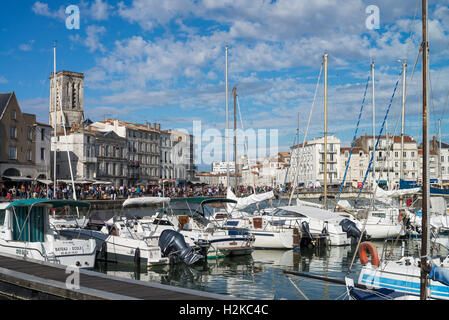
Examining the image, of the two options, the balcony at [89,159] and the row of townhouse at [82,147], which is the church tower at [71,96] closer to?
the row of townhouse at [82,147]

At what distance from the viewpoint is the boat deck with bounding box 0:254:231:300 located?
35.4 feet

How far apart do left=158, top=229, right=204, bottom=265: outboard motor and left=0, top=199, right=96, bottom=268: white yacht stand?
3928mm

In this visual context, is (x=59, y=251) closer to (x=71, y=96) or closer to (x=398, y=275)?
(x=398, y=275)

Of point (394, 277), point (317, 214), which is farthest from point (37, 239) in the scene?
point (317, 214)

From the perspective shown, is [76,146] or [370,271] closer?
[370,271]

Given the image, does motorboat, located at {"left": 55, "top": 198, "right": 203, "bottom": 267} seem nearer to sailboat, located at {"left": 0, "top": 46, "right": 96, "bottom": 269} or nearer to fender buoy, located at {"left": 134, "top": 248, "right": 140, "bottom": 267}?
fender buoy, located at {"left": 134, "top": 248, "right": 140, "bottom": 267}

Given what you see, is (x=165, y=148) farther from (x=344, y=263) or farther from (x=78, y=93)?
(x=344, y=263)

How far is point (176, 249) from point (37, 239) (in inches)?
242

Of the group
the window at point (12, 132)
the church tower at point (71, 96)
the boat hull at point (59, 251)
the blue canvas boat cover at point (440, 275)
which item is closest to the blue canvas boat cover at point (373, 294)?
the blue canvas boat cover at point (440, 275)

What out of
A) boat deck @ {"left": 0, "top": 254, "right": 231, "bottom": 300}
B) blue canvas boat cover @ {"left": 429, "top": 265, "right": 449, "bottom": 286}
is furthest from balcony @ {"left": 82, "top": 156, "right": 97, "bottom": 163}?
blue canvas boat cover @ {"left": 429, "top": 265, "right": 449, "bottom": 286}

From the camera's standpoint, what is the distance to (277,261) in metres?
25.6

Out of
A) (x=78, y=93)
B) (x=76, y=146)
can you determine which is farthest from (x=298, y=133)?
(x=78, y=93)
